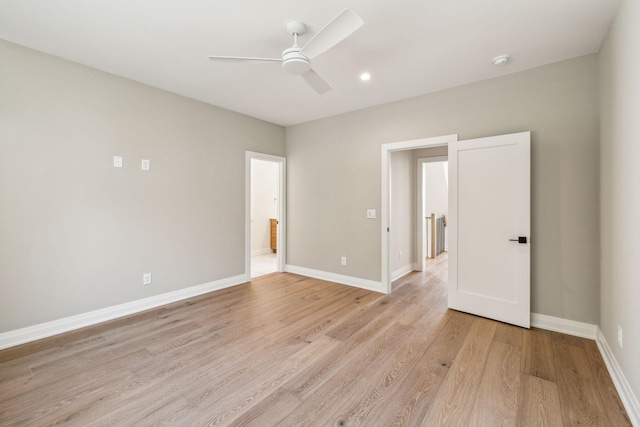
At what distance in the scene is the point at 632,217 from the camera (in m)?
1.72

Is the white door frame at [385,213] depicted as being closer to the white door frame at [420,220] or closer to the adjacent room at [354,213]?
the adjacent room at [354,213]

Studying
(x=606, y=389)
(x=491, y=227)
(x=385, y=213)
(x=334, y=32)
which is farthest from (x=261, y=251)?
(x=606, y=389)

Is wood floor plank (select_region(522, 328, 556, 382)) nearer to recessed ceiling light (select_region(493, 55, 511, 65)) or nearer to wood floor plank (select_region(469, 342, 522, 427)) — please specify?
wood floor plank (select_region(469, 342, 522, 427))

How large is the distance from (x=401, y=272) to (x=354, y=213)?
147 cm

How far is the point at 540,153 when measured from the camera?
9.32 ft

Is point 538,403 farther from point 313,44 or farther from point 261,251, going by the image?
point 261,251

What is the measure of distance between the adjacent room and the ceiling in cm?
2

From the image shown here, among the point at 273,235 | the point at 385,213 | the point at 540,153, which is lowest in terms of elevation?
the point at 273,235

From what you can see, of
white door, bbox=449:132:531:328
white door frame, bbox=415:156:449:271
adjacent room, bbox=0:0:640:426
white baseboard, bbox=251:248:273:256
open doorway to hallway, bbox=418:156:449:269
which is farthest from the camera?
white baseboard, bbox=251:248:273:256

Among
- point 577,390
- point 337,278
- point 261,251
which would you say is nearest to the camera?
point 577,390

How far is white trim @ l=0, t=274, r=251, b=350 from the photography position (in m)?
2.51

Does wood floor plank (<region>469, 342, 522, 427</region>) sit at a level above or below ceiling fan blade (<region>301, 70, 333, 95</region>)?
below

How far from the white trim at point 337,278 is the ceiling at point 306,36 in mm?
2688

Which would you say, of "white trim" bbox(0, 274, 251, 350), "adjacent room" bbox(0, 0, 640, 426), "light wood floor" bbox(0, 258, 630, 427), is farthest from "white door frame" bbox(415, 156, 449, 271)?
"white trim" bbox(0, 274, 251, 350)
